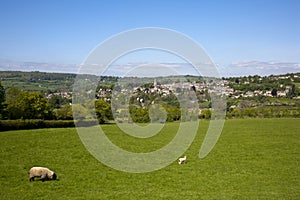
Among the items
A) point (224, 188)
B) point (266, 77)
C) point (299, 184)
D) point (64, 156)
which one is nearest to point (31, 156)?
point (64, 156)

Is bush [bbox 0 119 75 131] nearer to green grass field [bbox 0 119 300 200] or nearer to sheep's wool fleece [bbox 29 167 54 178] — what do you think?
green grass field [bbox 0 119 300 200]

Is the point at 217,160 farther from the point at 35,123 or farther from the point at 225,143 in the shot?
the point at 35,123

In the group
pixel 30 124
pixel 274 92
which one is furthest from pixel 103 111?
pixel 274 92

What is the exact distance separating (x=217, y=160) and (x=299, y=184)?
7.76 m

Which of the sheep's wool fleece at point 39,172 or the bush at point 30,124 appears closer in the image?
the sheep's wool fleece at point 39,172

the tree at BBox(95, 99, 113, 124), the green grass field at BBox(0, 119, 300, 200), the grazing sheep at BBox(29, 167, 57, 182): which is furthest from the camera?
the tree at BBox(95, 99, 113, 124)

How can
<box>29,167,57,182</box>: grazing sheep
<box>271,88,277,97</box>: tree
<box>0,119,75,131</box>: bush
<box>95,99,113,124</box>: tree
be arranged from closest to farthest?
1. <box>29,167,57,182</box>: grazing sheep
2. <box>0,119,75,131</box>: bush
3. <box>95,99,113,124</box>: tree
4. <box>271,88,277,97</box>: tree

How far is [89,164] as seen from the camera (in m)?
21.8

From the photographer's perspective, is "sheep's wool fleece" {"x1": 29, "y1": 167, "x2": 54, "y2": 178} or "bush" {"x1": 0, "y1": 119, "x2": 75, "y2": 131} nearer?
"sheep's wool fleece" {"x1": 29, "y1": 167, "x2": 54, "y2": 178}

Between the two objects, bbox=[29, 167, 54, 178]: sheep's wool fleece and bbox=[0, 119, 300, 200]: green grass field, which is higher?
bbox=[29, 167, 54, 178]: sheep's wool fleece

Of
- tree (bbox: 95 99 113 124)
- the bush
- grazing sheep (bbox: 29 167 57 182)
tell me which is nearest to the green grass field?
grazing sheep (bbox: 29 167 57 182)

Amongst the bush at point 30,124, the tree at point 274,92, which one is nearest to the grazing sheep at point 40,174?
the bush at point 30,124

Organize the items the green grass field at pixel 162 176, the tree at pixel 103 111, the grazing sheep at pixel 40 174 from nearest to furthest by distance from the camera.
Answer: the green grass field at pixel 162 176, the grazing sheep at pixel 40 174, the tree at pixel 103 111

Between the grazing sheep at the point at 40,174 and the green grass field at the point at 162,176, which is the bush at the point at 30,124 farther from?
the grazing sheep at the point at 40,174
